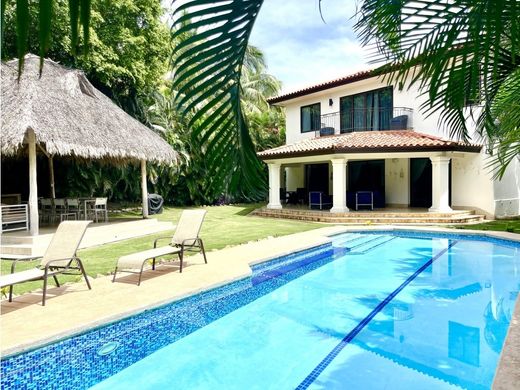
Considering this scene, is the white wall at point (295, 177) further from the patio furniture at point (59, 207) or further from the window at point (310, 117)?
the patio furniture at point (59, 207)

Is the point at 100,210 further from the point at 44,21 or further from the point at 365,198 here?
the point at 44,21

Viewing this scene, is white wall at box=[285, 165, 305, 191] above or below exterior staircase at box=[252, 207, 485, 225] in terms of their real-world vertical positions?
above

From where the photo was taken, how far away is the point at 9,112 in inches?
493

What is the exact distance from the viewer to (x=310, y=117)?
27016mm

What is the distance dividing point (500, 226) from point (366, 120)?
9922 millimetres

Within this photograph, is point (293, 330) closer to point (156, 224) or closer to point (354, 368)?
point (354, 368)

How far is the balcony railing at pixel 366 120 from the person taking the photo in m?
22.4

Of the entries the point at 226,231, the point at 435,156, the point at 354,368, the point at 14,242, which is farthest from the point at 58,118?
the point at 435,156

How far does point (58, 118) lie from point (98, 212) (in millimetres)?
4681

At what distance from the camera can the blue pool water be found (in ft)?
17.1

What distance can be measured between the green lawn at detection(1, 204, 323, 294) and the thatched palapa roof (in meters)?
3.42

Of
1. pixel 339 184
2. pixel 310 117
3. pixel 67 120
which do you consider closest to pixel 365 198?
pixel 339 184

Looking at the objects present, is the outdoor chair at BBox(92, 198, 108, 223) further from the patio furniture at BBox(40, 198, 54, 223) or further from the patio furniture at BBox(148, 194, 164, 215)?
the patio furniture at BBox(148, 194, 164, 215)

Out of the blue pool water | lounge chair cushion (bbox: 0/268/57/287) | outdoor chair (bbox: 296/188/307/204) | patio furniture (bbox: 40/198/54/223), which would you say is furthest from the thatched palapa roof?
outdoor chair (bbox: 296/188/307/204)
